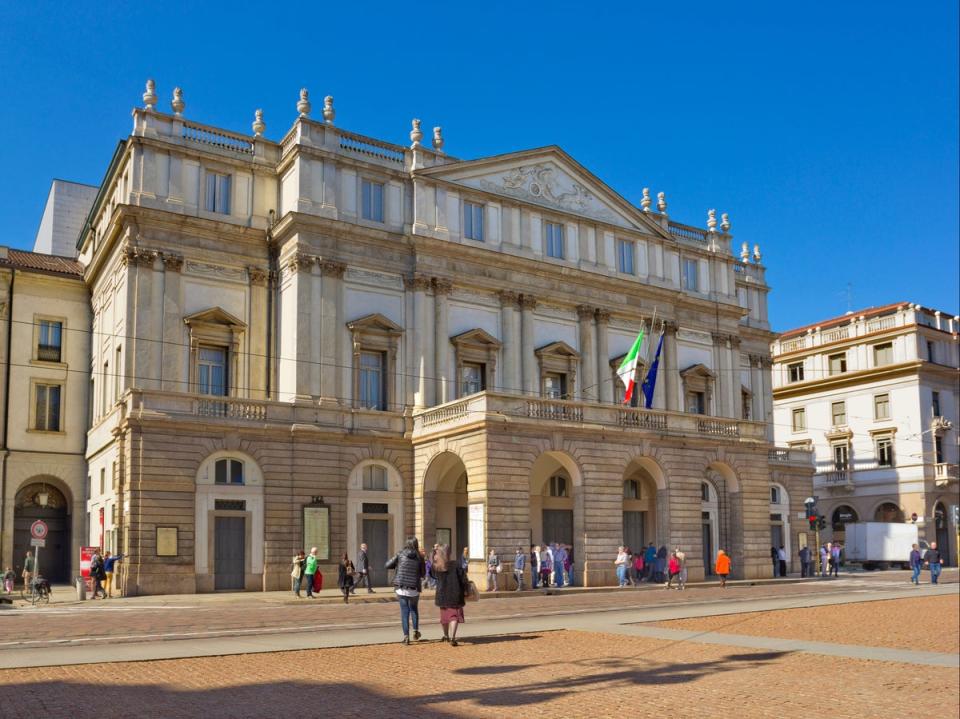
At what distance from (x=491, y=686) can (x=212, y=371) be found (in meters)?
29.2

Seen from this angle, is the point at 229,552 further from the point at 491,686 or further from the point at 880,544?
the point at 880,544

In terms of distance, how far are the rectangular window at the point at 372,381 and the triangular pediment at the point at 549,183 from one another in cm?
851

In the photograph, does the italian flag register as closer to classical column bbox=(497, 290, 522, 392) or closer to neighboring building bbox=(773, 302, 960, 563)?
classical column bbox=(497, 290, 522, 392)

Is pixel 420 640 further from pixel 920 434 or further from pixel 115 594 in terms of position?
pixel 920 434

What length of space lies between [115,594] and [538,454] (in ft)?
51.8

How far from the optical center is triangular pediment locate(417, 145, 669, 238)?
46219mm

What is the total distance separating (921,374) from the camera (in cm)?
6762

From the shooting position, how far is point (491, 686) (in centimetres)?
1385

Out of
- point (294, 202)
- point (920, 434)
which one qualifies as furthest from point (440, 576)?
point (920, 434)

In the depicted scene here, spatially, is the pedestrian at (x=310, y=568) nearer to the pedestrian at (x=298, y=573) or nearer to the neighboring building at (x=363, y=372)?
the pedestrian at (x=298, y=573)

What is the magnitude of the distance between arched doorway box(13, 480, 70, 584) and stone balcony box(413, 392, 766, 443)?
17.6 meters

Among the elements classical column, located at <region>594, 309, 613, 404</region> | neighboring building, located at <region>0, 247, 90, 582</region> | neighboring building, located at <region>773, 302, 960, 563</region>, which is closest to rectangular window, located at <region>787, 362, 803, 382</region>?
neighboring building, located at <region>773, 302, 960, 563</region>

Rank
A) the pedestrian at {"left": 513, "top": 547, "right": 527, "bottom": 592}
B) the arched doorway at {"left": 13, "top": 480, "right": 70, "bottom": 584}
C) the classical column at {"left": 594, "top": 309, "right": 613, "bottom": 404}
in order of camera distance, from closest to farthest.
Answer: the pedestrian at {"left": 513, "top": 547, "right": 527, "bottom": 592} < the arched doorway at {"left": 13, "top": 480, "right": 70, "bottom": 584} < the classical column at {"left": 594, "top": 309, "right": 613, "bottom": 404}

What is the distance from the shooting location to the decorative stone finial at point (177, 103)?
41.4 metres
